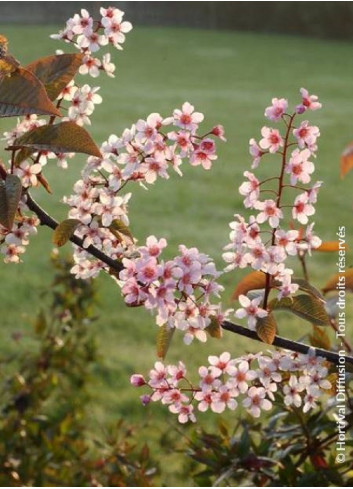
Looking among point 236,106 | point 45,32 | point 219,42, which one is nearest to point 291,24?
point 219,42

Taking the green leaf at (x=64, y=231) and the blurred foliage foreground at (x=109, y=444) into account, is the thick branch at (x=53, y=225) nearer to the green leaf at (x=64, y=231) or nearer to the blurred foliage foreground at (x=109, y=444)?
the green leaf at (x=64, y=231)

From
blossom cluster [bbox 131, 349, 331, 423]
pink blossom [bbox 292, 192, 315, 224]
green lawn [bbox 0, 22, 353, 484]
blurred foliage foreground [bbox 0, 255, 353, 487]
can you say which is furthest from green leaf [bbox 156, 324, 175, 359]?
green lawn [bbox 0, 22, 353, 484]

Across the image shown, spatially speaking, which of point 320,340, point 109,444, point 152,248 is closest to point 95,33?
point 152,248

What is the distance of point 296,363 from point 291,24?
1412 cm

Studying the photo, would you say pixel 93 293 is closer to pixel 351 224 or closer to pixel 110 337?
pixel 110 337

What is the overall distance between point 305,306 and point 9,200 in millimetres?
246

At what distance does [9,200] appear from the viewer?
643 mm

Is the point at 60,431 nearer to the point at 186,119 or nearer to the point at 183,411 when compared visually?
the point at 183,411

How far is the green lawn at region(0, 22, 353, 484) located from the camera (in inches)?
126

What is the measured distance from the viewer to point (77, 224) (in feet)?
2.36

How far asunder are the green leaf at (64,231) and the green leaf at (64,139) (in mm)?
67

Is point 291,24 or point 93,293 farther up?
point 93,293

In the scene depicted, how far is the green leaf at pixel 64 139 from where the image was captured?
67cm

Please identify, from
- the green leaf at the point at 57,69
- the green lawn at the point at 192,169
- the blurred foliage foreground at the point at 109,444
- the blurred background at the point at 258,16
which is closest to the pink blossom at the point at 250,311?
the green leaf at the point at 57,69
